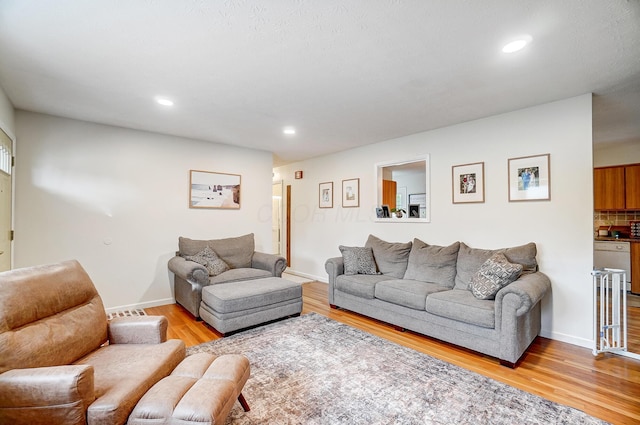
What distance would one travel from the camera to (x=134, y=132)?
13.6ft

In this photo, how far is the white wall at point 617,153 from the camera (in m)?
4.99

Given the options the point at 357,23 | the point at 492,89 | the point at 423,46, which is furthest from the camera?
the point at 492,89

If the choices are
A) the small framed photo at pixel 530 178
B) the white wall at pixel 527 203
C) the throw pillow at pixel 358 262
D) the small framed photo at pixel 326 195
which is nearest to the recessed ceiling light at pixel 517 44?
Result: the white wall at pixel 527 203

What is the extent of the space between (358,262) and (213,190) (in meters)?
2.62

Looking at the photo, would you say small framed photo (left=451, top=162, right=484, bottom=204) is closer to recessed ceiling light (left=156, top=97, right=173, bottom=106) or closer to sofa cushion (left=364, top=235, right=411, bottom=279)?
sofa cushion (left=364, top=235, right=411, bottom=279)

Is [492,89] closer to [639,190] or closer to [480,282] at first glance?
[480,282]

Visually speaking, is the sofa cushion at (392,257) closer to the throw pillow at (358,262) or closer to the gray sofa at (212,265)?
the throw pillow at (358,262)

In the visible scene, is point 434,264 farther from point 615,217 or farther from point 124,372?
point 615,217

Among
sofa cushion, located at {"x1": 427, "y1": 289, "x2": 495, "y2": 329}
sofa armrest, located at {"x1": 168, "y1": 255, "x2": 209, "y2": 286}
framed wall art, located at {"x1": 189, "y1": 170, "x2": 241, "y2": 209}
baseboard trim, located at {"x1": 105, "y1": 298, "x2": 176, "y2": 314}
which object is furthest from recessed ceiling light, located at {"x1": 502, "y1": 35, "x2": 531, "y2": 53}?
baseboard trim, located at {"x1": 105, "y1": 298, "x2": 176, "y2": 314}

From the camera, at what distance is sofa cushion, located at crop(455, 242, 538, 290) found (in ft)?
10.1

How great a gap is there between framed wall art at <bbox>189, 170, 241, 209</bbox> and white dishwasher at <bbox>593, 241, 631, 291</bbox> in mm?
6150

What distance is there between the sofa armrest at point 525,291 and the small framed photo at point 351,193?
2813mm

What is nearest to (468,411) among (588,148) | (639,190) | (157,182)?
(588,148)

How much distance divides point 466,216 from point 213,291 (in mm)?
3252
